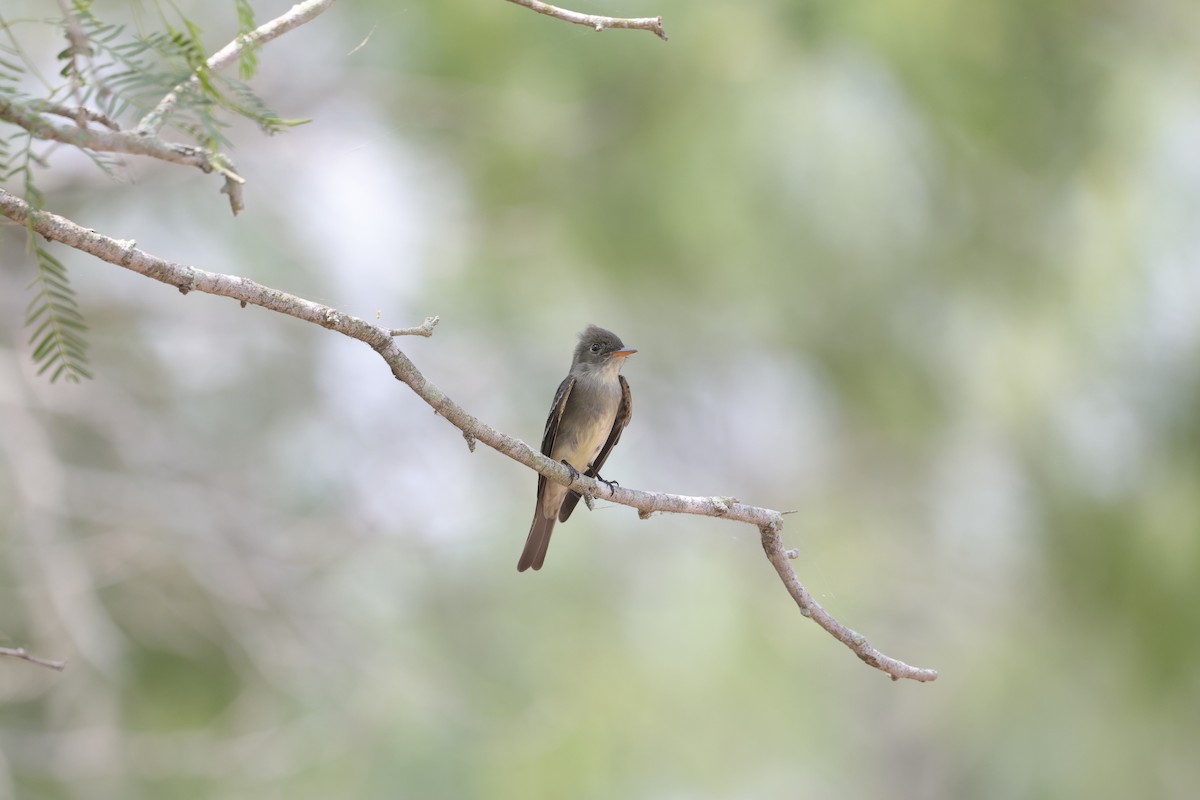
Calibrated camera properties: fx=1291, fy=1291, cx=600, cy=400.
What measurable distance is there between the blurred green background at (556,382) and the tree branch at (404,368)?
382 cm

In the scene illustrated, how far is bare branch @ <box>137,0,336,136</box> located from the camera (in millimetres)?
1404

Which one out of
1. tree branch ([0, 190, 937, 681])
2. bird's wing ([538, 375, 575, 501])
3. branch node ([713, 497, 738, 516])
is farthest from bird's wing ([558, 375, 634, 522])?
branch node ([713, 497, 738, 516])

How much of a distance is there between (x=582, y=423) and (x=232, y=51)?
2.52m

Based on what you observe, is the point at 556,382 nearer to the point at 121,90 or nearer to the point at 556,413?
the point at 556,413

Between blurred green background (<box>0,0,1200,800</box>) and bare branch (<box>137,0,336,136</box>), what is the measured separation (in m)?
4.08

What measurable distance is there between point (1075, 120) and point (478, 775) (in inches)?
187

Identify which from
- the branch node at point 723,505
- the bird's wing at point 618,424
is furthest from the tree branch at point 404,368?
the bird's wing at point 618,424

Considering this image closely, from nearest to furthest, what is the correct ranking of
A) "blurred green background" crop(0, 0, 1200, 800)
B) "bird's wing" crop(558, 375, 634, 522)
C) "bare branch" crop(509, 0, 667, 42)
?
"bare branch" crop(509, 0, 667, 42) < "bird's wing" crop(558, 375, 634, 522) < "blurred green background" crop(0, 0, 1200, 800)

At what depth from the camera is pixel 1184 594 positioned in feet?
20.1

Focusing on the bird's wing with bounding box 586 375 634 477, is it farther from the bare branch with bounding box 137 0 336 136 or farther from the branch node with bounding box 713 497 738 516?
the bare branch with bounding box 137 0 336 136

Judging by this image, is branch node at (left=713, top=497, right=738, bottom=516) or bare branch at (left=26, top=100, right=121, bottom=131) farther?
branch node at (left=713, top=497, right=738, bottom=516)

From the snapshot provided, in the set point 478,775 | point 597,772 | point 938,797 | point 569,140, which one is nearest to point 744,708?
point 597,772

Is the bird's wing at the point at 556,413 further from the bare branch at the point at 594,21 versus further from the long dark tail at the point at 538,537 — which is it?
the bare branch at the point at 594,21

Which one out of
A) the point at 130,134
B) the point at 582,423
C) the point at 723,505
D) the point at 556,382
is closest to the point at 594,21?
the point at 130,134
